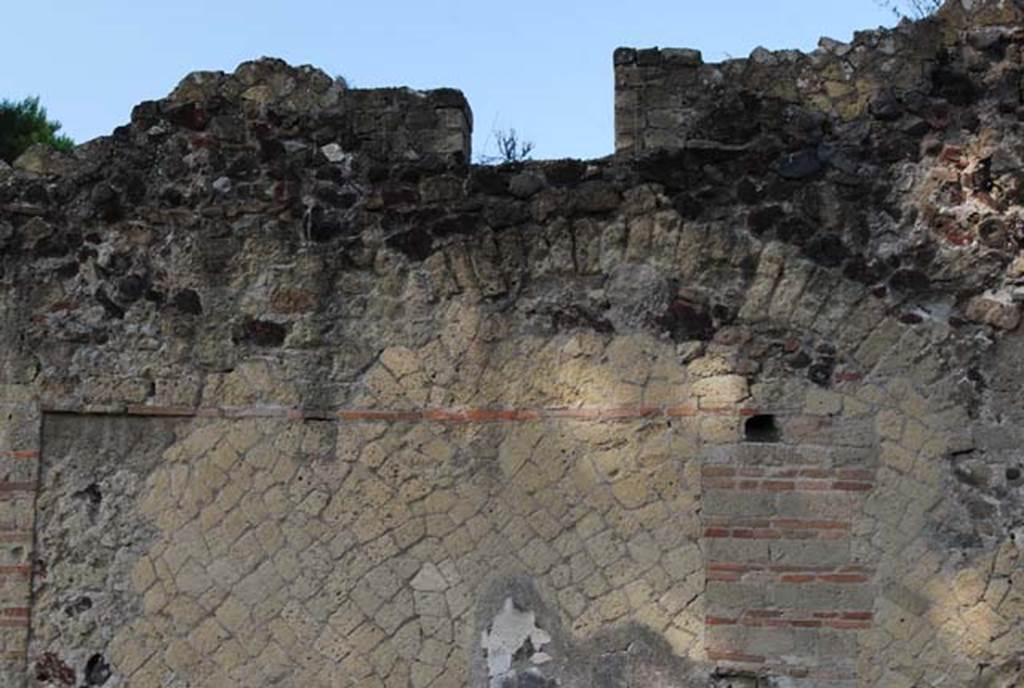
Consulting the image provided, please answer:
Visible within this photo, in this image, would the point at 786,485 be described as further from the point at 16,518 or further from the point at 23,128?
the point at 23,128

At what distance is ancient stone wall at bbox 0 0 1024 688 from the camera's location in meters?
5.70

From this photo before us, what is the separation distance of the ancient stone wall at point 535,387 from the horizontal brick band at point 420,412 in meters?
0.02

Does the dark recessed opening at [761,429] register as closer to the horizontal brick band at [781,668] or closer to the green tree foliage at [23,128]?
the horizontal brick band at [781,668]

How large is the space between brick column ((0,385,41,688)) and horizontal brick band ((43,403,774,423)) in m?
0.14

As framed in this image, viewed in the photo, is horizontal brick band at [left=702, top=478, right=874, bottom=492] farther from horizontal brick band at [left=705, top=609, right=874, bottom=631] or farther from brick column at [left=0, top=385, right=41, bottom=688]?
brick column at [left=0, top=385, right=41, bottom=688]

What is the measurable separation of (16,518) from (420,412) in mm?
1829

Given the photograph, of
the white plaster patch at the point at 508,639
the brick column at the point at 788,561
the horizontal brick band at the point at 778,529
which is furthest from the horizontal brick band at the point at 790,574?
the white plaster patch at the point at 508,639

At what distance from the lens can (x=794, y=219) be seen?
592 centimetres

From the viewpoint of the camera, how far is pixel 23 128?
1542 centimetres

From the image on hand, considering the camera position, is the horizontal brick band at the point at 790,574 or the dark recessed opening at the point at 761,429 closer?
the horizontal brick band at the point at 790,574

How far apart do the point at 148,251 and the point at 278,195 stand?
64 cm

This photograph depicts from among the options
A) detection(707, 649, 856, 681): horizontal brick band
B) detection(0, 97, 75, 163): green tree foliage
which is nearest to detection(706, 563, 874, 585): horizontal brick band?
detection(707, 649, 856, 681): horizontal brick band

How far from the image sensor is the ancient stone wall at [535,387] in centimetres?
570

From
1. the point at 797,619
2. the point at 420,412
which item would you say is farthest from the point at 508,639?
the point at 797,619
